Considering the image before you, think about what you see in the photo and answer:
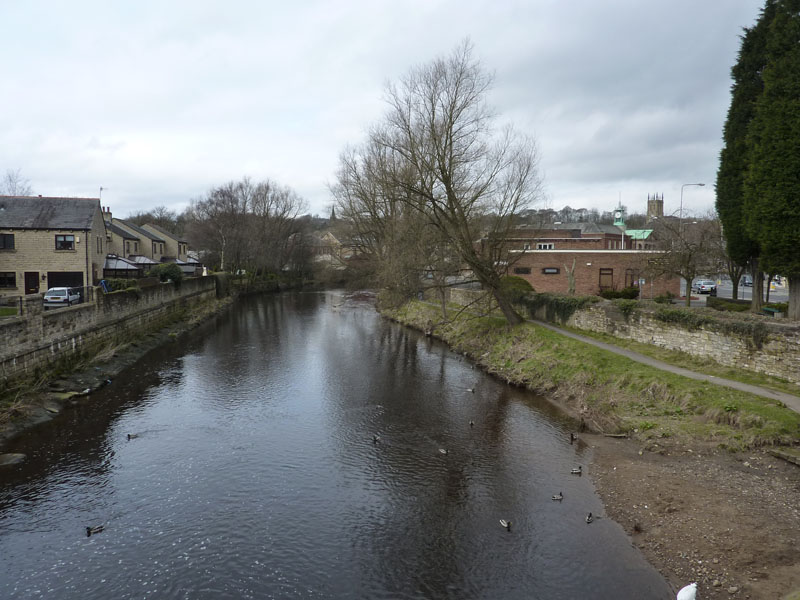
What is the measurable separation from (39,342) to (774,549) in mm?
20515

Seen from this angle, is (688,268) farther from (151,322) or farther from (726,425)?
(151,322)

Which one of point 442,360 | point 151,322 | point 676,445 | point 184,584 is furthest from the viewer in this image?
point 151,322

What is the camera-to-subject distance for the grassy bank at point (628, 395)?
38.8 feet

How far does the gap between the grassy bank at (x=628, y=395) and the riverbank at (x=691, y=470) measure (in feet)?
0.11

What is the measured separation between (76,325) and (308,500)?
15210 mm

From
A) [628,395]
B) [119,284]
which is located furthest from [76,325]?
[628,395]

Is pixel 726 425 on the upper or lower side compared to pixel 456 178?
lower

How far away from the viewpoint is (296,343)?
2819 cm

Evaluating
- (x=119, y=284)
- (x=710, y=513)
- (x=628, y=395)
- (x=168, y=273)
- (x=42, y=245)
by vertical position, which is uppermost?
(x=42, y=245)

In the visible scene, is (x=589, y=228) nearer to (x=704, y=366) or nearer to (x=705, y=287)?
(x=705, y=287)

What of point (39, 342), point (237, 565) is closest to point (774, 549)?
point (237, 565)

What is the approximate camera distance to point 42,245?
31.9m

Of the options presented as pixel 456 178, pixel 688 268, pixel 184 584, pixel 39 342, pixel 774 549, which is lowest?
pixel 184 584

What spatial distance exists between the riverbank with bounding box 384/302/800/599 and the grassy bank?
3 cm
